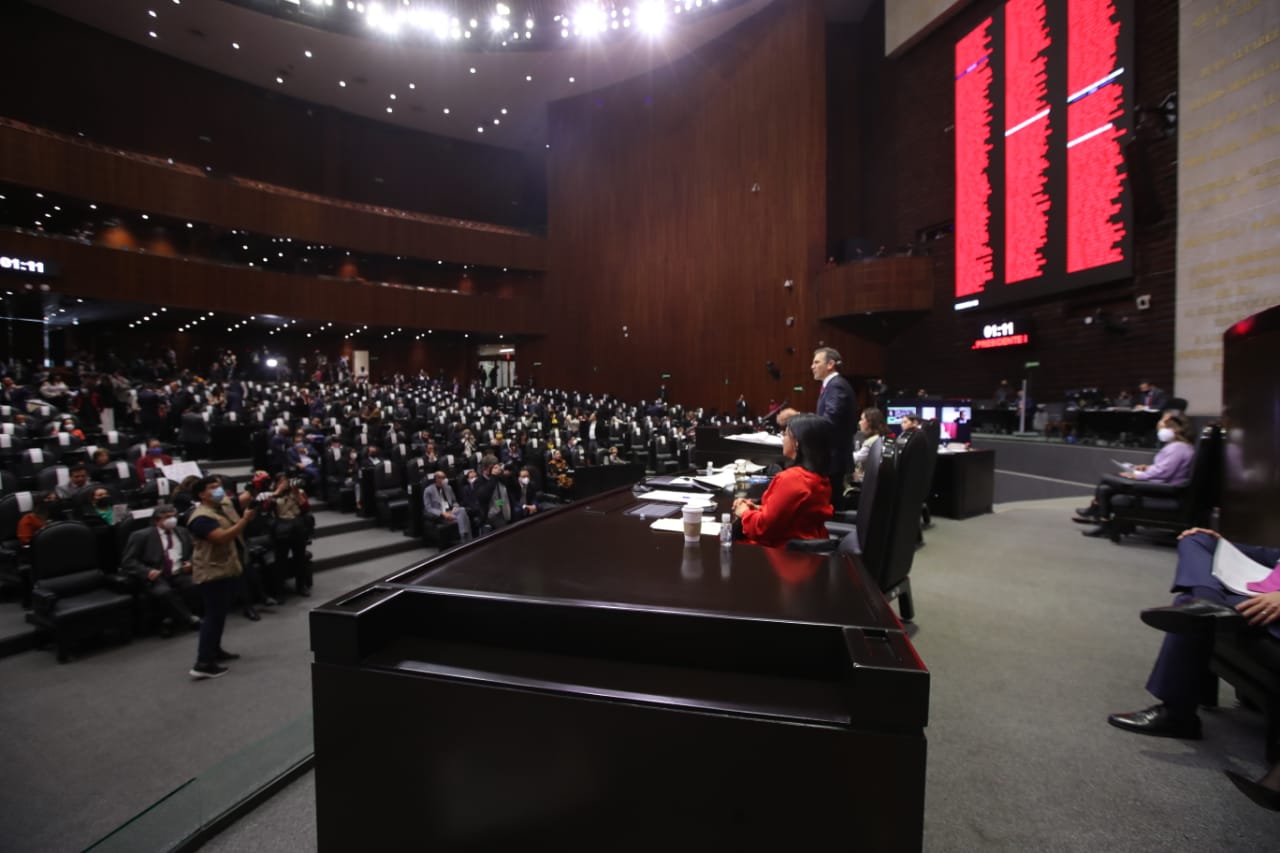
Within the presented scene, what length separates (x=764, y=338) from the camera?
650 inches

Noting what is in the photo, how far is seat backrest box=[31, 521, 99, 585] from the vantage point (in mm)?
4348

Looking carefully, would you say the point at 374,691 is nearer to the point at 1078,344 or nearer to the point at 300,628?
the point at 300,628

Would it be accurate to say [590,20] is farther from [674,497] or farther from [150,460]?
[674,497]

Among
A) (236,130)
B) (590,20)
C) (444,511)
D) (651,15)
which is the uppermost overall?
(590,20)

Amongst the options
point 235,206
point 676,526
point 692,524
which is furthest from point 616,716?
point 235,206

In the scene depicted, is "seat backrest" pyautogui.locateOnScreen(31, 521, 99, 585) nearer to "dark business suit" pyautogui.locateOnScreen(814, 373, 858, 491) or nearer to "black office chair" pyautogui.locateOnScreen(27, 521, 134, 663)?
"black office chair" pyautogui.locateOnScreen(27, 521, 134, 663)

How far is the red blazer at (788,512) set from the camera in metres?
2.12

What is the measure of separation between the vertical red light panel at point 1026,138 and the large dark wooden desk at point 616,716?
38.7 feet

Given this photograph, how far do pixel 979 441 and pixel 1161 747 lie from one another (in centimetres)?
841

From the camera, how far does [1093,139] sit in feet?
30.6

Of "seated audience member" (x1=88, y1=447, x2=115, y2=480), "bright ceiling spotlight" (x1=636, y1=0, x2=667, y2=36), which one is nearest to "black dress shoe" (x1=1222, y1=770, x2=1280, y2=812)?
"seated audience member" (x1=88, y1=447, x2=115, y2=480)

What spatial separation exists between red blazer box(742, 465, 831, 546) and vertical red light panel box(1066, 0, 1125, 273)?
988 cm

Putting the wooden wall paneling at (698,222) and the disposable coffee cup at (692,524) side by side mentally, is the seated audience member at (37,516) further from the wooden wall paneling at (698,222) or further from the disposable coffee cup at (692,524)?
the wooden wall paneling at (698,222)

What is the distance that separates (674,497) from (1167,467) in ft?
16.2
